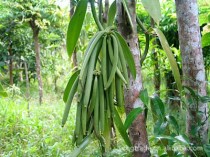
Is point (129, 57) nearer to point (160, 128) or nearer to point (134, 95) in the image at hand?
point (134, 95)

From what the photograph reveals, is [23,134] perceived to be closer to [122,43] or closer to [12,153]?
[12,153]

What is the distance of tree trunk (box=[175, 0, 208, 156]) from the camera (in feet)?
2.77

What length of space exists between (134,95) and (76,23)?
0.21 m

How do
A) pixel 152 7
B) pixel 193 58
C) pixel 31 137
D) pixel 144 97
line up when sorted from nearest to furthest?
pixel 152 7
pixel 144 97
pixel 193 58
pixel 31 137

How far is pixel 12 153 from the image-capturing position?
1.70 meters

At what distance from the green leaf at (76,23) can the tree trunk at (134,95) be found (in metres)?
0.09

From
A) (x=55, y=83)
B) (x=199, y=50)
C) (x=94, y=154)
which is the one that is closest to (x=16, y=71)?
(x=55, y=83)

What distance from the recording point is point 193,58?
847 millimetres

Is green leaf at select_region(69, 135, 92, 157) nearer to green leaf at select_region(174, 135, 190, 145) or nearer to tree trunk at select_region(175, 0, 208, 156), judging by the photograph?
green leaf at select_region(174, 135, 190, 145)

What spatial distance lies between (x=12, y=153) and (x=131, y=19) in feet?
4.52

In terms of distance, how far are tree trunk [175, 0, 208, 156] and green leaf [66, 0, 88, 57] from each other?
39 cm

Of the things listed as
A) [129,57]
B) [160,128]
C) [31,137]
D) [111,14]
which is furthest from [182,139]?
[31,137]

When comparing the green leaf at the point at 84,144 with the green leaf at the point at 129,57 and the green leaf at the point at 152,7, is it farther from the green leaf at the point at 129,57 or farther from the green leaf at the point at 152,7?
the green leaf at the point at 152,7

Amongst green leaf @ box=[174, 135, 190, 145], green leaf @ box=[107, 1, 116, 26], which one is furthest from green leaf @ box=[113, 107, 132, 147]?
green leaf @ box=[107, 1, 116, 26]
